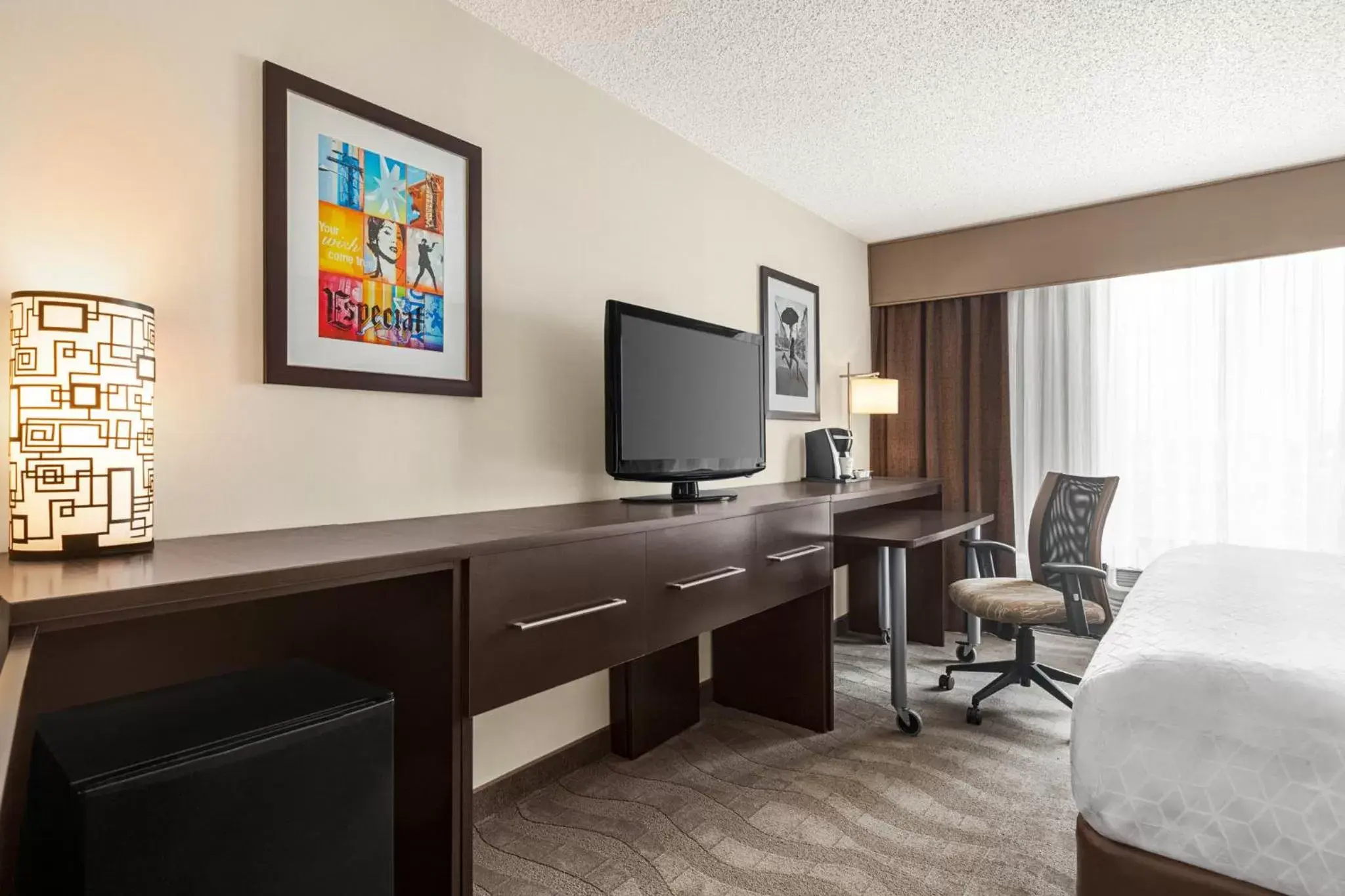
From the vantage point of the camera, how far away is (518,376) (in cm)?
222

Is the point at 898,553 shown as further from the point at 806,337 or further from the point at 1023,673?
the point at 806,337

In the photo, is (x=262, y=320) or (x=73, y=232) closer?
(x=73, y=232)

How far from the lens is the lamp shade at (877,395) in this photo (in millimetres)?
4012

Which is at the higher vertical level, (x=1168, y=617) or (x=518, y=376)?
(x=518, y=376)

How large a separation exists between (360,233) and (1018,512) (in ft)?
12.6

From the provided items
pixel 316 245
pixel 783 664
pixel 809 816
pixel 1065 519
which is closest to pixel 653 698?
pixel 783 664

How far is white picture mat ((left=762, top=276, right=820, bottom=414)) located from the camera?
3.50 m

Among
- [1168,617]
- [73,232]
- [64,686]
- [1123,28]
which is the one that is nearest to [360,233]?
[73,232]

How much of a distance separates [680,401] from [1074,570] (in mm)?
1660

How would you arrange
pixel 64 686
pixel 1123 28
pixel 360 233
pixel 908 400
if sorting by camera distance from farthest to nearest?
pixel 908 400 → pixel 1123 28 → pixel 360 233 → pixel 64 686

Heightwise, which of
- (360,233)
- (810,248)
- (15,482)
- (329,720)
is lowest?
(329,720)

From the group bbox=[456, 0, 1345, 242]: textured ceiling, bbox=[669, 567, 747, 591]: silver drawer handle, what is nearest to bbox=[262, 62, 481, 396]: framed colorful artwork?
bbox=[456, 0, 1345, 242]: textured ceiling

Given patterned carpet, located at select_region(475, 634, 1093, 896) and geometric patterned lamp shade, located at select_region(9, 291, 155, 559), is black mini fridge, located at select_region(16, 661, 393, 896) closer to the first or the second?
geometric patterned lamp shade, located at select_region(9, 291, 155, 559)

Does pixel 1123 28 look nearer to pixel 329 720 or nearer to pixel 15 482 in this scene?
pixel 329 720
